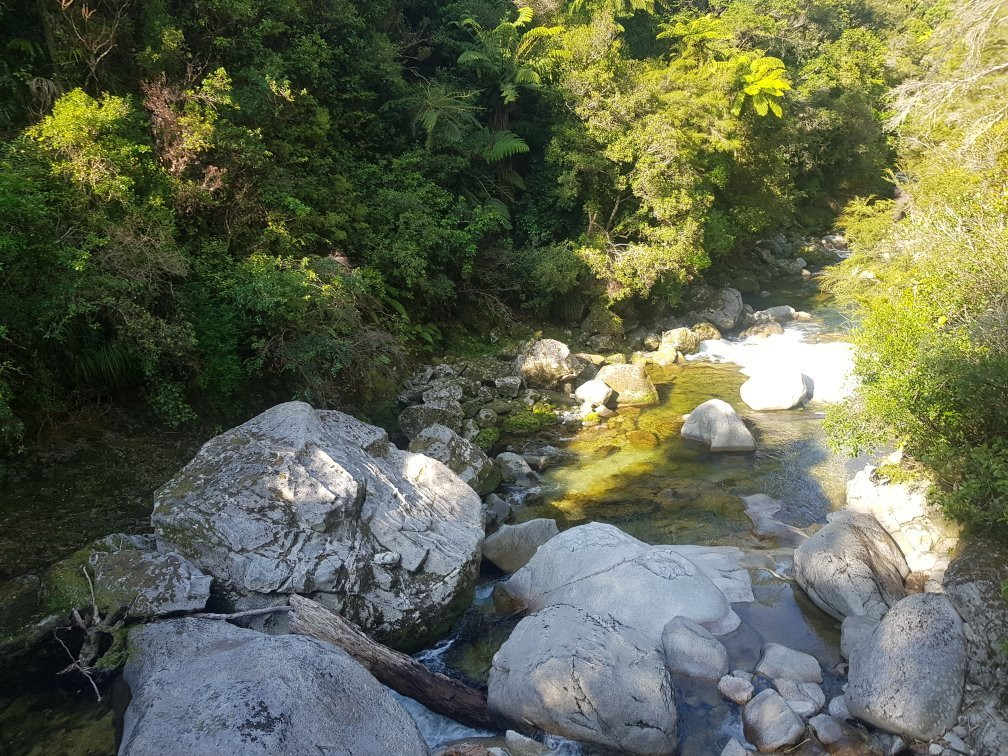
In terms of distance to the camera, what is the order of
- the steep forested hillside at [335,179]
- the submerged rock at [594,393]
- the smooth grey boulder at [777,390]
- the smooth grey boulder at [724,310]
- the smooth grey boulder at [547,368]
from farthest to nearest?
the smooth grey boulder at [724,310] < the smooth grey boulder at [547,368] < the submerged rock at [594,393] < the smooth grey boulder at [777,390] < the steep forested hillside at [335,179]

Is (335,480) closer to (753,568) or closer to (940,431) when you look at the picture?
(753,568)

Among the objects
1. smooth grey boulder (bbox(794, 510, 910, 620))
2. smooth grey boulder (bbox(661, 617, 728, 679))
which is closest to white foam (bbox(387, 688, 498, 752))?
smooth grey boulder (bbox(661, 617, 728, 679))

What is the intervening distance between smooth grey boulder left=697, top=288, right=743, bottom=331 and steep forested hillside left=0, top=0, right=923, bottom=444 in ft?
5.39

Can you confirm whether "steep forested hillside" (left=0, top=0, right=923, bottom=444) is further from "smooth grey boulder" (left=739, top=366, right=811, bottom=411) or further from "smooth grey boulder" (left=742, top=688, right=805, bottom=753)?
"smooth grey boulder" (left=742, top=688, right=805, bottom=753)

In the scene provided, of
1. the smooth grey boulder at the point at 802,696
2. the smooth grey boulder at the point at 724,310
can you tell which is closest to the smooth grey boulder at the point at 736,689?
the smooth grey boulder at the point at 802,696

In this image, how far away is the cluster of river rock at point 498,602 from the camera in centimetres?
482

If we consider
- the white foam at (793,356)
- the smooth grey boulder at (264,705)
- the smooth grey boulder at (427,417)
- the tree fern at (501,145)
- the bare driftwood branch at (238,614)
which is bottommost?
the white foam at (793,356)

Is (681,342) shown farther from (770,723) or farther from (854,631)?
(770,723)

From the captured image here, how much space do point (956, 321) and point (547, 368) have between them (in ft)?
27.7

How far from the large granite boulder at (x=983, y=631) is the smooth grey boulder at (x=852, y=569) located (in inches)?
25.8

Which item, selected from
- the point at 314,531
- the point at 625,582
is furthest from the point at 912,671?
the point at 314,531

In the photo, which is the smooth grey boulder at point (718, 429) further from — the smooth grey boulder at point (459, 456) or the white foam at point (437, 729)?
the white foam at point (437, 729)

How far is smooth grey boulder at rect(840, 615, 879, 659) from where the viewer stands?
21.5 feet

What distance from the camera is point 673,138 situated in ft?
54.5
